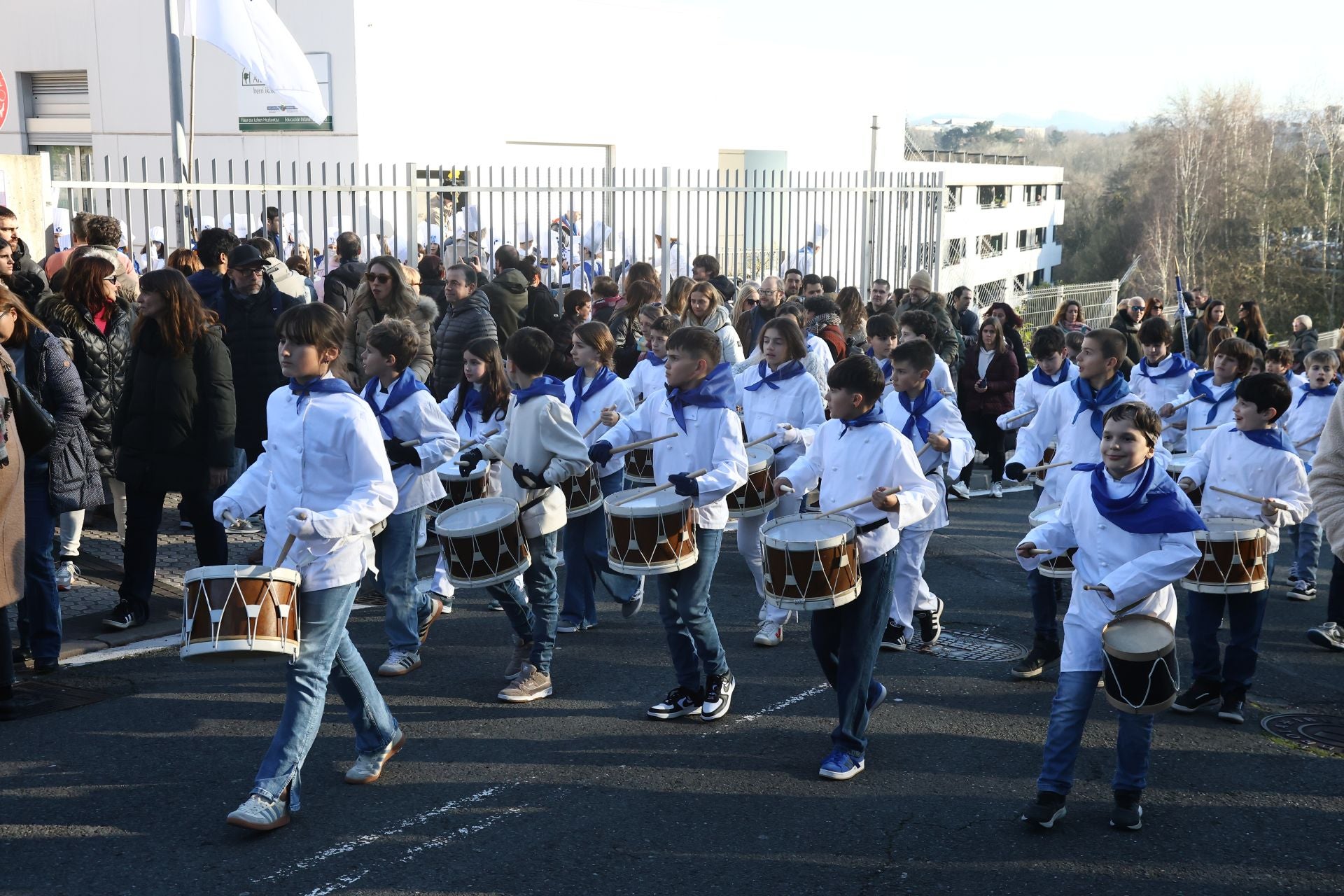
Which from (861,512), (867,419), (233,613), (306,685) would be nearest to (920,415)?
(867,419)

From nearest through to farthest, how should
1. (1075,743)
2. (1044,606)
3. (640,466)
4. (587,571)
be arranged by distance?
(1075,743) → (1044,606) → (640,466) → (587,571)

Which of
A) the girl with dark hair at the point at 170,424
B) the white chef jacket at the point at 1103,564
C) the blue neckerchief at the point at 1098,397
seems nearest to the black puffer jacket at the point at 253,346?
the girl with dark hair at the point at 170,424

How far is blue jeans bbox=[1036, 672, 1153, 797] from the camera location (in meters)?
5.17

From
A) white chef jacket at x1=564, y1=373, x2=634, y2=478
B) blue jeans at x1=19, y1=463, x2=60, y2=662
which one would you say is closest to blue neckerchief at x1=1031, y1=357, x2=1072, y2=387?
white chef jacket at x1=564, y1=373, x2=634, y2=478

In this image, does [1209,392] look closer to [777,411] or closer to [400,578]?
[777,411]

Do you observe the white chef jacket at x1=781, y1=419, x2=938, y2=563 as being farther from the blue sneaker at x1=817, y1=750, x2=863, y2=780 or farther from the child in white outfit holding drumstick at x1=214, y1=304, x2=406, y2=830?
the child in white outfit holding drumstick at x1=214, y1=304, x2=406, y2=830

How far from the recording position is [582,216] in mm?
14898

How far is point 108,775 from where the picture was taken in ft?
18.5

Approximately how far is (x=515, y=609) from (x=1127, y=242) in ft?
258

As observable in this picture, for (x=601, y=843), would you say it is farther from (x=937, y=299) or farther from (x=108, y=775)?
(x=937, y=299)

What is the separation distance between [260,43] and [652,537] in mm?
8626

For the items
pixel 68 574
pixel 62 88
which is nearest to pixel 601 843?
pixel 68 574

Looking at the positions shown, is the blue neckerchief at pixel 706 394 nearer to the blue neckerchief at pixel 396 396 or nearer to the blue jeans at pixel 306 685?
the blue neckerchief at pixel 396 396

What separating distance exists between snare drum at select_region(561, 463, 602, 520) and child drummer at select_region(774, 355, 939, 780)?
1.52m
